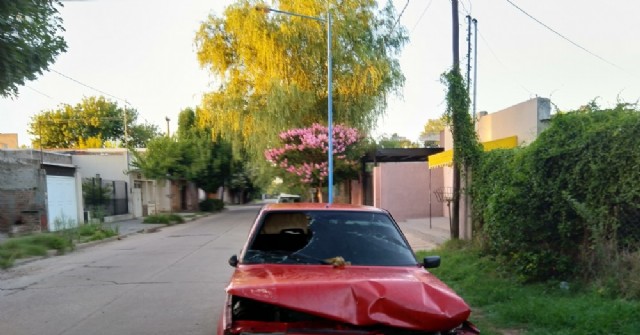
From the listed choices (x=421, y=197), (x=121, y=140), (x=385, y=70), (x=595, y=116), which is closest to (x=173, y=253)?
(x=595, y=116)

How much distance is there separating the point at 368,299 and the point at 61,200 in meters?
22.3

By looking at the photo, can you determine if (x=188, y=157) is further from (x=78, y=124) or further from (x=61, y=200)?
(x=78, y=124)

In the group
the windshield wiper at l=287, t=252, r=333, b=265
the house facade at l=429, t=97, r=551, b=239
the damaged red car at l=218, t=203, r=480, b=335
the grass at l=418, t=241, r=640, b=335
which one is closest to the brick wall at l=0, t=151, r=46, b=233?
the house facade at l=429, t=97, r=551, b=239

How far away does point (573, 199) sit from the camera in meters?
6.85

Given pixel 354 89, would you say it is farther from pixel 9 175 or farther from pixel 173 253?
pixel 9 175

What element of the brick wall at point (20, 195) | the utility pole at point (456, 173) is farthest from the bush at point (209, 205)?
the utility pole at point (456, 173)

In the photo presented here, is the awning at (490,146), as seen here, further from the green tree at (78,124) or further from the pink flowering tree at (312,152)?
the green tree at (78,124)

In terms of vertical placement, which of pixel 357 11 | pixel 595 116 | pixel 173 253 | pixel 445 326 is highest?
pixel 357 11

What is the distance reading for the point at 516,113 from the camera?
51.7 feet

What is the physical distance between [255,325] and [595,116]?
595 centimetres

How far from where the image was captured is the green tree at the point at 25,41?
5566 millimetres

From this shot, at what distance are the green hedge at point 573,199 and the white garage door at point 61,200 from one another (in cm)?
1803

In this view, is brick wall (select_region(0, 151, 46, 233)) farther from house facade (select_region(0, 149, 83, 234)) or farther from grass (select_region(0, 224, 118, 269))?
grass (select_region(0, 224, 118, 269))

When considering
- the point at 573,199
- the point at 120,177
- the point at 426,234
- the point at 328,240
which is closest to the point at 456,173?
the point at 426,234
